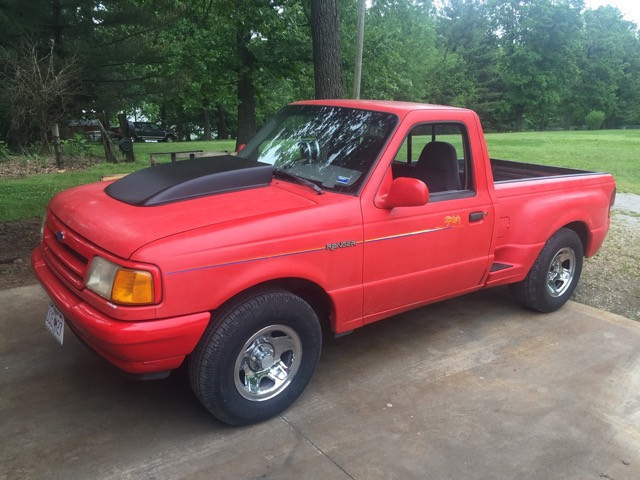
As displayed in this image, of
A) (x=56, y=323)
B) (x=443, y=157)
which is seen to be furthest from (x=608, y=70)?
(x=56, y=323)

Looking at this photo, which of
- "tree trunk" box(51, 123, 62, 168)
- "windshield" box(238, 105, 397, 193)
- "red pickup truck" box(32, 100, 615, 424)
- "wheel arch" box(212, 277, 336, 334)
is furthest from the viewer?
"tree trunk" box(51, 123, 62, 168)

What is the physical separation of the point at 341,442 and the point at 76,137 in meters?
16.6

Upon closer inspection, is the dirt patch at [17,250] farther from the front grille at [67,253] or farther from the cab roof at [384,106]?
the cab roof at [384,106]

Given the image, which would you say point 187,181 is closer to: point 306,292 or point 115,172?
point 306,292

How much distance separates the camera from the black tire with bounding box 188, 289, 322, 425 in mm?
2770

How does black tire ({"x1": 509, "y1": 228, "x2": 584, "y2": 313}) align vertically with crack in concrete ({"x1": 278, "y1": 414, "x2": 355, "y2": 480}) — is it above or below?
above

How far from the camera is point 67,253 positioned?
3.04 metres

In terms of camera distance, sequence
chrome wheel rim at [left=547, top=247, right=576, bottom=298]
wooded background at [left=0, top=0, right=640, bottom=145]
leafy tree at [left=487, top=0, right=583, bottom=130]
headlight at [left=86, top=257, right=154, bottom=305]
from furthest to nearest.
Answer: leafy tree at [left=487, top=0, right=583, bottom=130]
wooded background at [left=0, top=0, right=640, bottom=145]
chrome wheel rim at [left=547, top=247, right=576, bottom=298]
headlight at [left=86, top=257, right=154, bottom=305]

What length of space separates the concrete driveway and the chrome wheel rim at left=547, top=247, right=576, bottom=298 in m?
0.60

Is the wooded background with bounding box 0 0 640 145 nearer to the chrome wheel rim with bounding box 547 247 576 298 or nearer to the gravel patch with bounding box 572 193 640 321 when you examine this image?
the chrome wheel rim with bounding box 547 247 576 298

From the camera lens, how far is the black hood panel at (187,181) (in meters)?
3.08

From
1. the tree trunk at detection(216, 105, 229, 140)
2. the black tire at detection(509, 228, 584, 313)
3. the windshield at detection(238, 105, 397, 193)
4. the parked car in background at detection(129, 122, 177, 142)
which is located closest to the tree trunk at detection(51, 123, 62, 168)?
the windshield at detection(238, 105, 397, 193)

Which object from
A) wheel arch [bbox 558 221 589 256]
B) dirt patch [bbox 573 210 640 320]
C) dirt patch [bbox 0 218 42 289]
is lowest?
dirt patch [bbox 573 210 640 320]

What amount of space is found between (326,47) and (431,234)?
4.55 metres
